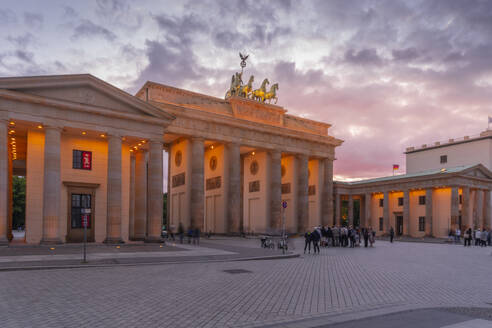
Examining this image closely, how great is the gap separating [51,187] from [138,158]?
29.8ft

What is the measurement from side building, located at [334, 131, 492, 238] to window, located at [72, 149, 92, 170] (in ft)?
154

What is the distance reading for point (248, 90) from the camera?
166ft

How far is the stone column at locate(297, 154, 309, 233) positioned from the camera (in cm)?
5322

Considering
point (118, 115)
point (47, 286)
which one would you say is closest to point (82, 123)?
point (118, 115)

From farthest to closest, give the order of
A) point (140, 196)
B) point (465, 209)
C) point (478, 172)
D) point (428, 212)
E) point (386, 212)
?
1. point (386, 212)
2. point (478, 172)
3. point (428, 212)
4. point (465, 209)
5. point (140, 196)

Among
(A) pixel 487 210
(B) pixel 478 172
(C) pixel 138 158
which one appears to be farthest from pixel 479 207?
(C) pixel 138 158

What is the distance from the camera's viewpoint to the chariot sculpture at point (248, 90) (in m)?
50.5

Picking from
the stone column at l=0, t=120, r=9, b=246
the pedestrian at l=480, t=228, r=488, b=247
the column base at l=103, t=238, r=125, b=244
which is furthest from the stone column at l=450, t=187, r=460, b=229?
the stone column at l=0, t=120, r=9, b=246

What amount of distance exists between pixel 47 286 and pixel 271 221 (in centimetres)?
3932

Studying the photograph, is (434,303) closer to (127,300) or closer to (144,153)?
(127,300)

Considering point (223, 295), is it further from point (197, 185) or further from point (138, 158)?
point (197, 185)

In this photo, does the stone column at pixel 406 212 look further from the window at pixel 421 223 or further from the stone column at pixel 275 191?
the stone column at pixel 275 191

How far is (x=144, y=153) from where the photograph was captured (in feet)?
114

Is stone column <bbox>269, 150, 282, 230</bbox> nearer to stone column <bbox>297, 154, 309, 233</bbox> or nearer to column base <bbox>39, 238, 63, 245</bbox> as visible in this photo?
stone column <bbox>297, 154, 309, 233</bbox>
